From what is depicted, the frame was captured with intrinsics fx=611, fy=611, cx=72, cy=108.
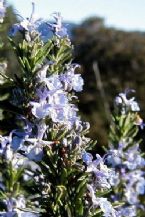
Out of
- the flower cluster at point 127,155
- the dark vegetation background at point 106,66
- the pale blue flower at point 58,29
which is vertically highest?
the dark vegetation background at point 106,66

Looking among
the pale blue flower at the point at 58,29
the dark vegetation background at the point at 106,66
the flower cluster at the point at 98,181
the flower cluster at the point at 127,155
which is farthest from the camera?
the dark vegetation background at the point at 106,66

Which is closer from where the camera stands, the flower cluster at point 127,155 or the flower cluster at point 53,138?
the flower cluster at point 53,138

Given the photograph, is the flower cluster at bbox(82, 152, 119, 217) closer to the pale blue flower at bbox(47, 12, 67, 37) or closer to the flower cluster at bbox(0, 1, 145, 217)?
the flower cluster at bbox(0, 1, 145, 217)

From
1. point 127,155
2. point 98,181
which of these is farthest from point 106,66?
point 98,181

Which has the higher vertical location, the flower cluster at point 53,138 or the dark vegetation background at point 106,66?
the dark vegetation background at point 106,66

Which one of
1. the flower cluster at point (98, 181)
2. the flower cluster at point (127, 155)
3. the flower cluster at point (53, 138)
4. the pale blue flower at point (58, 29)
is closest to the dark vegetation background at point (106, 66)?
the flower cluster at point (127, 155)

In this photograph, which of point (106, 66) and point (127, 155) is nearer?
point (127, 155)

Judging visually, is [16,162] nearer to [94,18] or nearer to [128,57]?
[128,57]

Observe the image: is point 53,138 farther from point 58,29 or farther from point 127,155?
point 127,155

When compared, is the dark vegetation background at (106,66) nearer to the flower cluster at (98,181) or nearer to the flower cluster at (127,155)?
the flower cluster at (127,155)

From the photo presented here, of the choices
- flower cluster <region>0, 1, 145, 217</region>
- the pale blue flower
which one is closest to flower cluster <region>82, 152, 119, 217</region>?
flower cluster <region>0, 1, 145, 217</region>

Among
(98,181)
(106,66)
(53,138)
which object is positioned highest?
(106,66)
